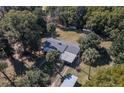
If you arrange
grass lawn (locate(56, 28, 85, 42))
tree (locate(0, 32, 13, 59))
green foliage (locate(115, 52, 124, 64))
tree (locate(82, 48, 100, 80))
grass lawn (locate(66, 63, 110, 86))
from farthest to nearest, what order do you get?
1. grass lawn (locate(56, 28, 85, 42))
2. tree (locate(0, 32, 13, 59))
3. tree (locate(82, 48, 100, 80))
4. grass lawn (locate(66, 63, 110, 86))
5. green foliage (locate(115, 52, 124, 64))

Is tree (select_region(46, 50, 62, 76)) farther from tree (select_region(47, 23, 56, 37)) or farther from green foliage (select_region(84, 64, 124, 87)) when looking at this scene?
green foliage (select_region(84, 64, 124, 87))

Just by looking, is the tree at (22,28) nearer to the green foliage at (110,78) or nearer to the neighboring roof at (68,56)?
the neighboring roof at (68,56)

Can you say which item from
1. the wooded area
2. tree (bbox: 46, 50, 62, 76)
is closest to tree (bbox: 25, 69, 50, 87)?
the wooded area

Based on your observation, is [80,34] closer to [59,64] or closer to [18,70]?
[59,64]

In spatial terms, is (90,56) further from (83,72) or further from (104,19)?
(104,19)

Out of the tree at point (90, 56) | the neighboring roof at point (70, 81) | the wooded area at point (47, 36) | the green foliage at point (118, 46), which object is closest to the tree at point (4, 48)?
the wooded area at point (47, 36)

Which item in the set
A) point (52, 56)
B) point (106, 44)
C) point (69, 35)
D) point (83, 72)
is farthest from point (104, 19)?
point (52, 56)
